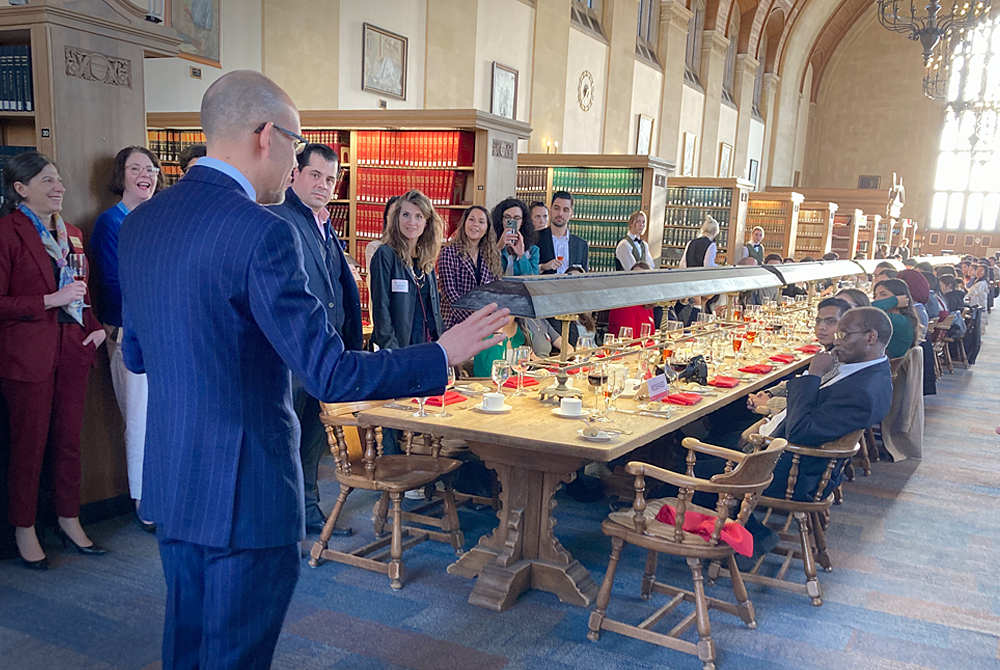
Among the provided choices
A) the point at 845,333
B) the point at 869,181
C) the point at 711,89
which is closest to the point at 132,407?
the point at 845,333

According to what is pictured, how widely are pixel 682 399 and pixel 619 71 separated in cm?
1322

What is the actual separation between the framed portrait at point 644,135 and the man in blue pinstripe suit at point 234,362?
638 inches

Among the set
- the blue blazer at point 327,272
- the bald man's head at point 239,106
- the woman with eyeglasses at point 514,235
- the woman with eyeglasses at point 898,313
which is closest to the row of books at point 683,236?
the woman with eyeglasses at point 898,313

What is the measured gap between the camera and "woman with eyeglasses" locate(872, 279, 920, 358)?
541 centimetres

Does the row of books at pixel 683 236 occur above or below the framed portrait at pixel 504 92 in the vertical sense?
below

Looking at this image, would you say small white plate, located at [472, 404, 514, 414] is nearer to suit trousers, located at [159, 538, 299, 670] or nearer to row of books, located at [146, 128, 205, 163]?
suit trousers, located at [159, 538, 299, 670]

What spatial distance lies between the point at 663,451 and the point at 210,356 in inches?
144

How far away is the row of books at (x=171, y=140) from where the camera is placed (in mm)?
8352

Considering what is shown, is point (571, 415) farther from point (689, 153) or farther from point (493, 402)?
point (689, 153)

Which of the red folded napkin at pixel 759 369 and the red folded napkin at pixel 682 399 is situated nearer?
the red folded napkin at pixel 682 399

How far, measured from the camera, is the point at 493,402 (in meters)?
3.56

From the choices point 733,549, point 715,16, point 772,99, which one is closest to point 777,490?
point 733,549

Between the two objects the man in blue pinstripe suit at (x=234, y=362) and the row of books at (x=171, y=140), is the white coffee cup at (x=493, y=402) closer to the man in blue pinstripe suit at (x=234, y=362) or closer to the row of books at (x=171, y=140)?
the man in blue pinstripe suit at (x=234, y=362)

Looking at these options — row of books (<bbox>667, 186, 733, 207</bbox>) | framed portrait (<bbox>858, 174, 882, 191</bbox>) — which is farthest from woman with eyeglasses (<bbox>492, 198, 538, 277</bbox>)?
framed portrait (<bbox>858, 174, 882, 191</bbox>)
